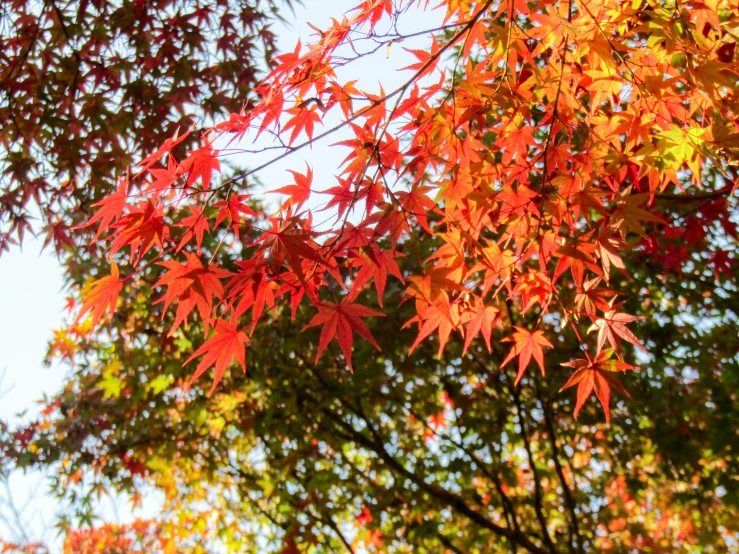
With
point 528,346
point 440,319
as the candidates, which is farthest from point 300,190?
point 528,346

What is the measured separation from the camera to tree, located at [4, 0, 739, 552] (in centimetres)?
157

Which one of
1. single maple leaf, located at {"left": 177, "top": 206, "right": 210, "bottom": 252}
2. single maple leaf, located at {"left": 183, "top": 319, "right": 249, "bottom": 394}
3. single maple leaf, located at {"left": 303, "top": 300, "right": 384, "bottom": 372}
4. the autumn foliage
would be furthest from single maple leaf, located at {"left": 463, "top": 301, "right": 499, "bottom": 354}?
single maple leaf, located at {"left": 177, "top": 206, "right": 210, "bottom": 252}

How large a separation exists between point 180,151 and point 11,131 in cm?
74

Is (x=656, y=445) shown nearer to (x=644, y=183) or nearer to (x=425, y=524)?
(x=425, y=524)

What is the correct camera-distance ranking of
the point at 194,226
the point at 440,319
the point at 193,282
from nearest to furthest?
the point at 193,282 → the point at 194,226 → the point at 440,319

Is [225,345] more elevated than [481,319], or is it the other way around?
[225,345]

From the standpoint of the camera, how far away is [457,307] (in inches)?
70.3

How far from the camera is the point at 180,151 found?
2941mm

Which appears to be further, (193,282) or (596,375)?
(596,375)

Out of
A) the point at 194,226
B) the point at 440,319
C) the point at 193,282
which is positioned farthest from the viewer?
the point at 440,319

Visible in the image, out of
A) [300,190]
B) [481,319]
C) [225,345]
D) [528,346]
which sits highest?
[300,190]

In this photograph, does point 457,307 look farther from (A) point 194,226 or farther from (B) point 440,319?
(A) point 194,226

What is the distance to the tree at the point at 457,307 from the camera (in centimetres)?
157

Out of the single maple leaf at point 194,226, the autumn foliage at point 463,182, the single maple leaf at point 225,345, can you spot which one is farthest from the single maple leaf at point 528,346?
the single maple leaf at point 194,226
